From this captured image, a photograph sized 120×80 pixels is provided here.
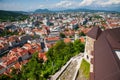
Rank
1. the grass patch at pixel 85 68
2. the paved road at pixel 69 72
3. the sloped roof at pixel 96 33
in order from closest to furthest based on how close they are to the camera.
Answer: the grass patch at pixel 85 68 → the sloped roof at pixel 96 33 → the paved road at pixel 69 72

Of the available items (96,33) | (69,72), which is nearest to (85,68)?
(69,72)

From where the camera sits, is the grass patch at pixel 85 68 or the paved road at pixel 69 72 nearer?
the grass patch at pixel 85 68

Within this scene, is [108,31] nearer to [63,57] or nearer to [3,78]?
[63,57]

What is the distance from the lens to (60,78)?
25125mm

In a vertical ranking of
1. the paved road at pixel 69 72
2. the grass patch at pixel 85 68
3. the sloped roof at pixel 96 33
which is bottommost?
the paved road at pixel 69 72

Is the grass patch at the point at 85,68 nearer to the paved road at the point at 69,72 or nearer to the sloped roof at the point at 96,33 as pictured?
the paved road at the point at 69,72

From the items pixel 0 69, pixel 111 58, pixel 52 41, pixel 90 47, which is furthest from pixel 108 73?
pixel 52 41

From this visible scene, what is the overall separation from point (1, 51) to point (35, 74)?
55.1 m

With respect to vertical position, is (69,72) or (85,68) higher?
(85,68)

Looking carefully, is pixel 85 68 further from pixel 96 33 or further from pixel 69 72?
pixel 96 33

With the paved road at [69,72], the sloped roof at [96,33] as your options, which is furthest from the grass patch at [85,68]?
the sloped roof at [96,33]

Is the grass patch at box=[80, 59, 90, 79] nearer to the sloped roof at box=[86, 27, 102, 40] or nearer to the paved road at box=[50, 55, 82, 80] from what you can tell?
the paved road at box=[50, 55, 82, 80]

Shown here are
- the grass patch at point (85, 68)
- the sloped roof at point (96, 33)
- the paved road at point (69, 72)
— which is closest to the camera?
the grass patch at point (85, 68)

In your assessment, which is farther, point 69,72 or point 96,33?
point 69,72
